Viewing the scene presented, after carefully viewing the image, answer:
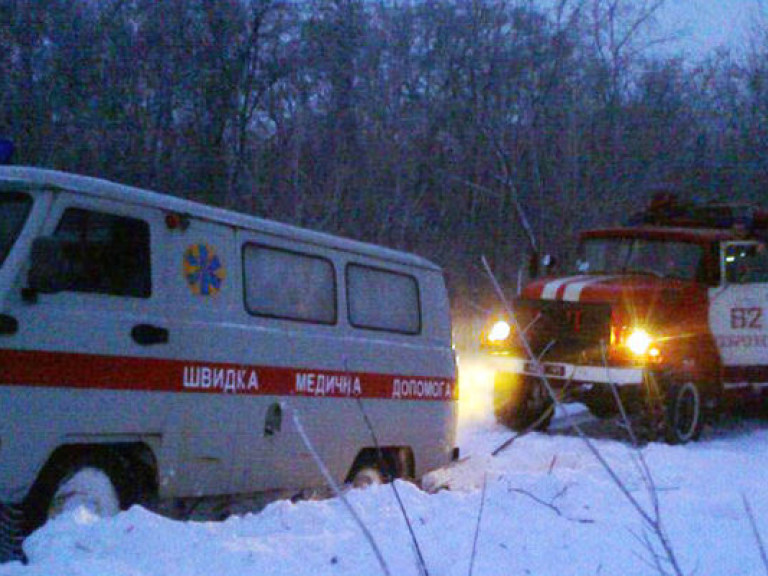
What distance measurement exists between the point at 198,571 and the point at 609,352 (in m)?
8.14

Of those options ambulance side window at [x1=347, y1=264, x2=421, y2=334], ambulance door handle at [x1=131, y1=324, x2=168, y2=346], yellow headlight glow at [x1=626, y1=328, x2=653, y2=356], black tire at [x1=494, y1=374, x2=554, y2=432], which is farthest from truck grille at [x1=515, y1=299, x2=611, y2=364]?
ambulance door handle at [x1=131, y1=324, x2=168, y2=346]

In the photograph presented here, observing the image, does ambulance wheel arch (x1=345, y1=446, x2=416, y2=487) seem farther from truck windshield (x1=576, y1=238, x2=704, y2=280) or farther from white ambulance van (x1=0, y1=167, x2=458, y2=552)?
truck windshield (x1=576, y1=238, x2=704, y2=280)

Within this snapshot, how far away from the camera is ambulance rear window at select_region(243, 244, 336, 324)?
7.29 metres

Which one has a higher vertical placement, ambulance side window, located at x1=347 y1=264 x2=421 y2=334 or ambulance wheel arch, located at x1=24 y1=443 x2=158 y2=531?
ambulance side window, located at x1=347 y1=264 x2=421 y2=334

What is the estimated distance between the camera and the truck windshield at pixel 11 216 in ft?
19.1

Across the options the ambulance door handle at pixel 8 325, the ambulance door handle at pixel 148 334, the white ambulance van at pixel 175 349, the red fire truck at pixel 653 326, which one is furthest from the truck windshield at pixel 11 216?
the red fire truck at pixel 653 326

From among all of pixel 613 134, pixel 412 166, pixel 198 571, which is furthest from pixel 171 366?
pixel 613 134

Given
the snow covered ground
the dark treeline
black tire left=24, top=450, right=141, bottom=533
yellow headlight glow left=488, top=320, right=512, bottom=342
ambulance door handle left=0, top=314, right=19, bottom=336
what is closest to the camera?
the snow covered ground

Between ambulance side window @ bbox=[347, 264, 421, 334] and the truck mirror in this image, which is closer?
the truck mirror

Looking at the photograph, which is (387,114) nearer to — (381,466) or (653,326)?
(653,326)

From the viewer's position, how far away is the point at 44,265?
18.6 feet

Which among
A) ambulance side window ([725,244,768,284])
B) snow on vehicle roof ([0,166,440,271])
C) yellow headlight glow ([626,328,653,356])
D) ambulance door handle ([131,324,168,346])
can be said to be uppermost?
ambulance side window ([725,244,768,284])

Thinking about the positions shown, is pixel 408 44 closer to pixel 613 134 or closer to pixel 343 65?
pixel 343 65

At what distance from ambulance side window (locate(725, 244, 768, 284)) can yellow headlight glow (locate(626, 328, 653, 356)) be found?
1.50 m
